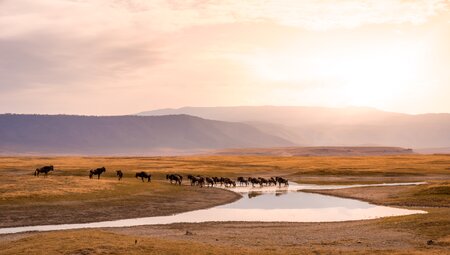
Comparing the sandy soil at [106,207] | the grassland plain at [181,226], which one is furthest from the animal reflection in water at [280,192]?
the sandy soil at [106,207]

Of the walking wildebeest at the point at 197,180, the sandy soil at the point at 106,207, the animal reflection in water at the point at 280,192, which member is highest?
the walking wildebeest at the point at 197,180

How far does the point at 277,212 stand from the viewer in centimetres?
4725

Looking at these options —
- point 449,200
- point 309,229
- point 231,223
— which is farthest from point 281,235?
point 449,200

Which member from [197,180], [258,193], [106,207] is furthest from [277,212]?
[197,180]

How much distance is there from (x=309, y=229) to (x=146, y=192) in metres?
24.4

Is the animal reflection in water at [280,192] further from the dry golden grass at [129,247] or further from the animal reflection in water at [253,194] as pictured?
the dry golden grass at [129,247]

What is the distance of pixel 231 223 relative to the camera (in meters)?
38.8

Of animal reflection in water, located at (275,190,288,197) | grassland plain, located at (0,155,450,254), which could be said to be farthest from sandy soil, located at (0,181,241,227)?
animal reflection in water, located at (275,190,288,197)

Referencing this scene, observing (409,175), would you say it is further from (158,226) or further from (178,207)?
(158,226)

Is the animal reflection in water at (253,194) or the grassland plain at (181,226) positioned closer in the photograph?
the grassland plain at (181,226)

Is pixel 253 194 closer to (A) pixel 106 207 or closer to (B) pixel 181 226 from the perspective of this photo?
(A) pixel 106 207

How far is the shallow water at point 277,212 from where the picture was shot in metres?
40.8

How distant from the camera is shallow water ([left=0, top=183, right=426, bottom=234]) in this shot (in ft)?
134

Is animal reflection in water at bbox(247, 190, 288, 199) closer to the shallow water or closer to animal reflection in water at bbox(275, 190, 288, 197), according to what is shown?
animal reflection in water at bbox(275, 190, 288, 197)
